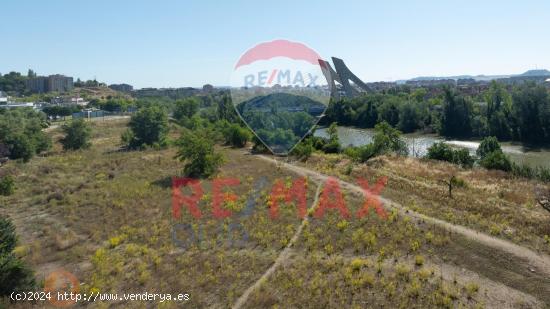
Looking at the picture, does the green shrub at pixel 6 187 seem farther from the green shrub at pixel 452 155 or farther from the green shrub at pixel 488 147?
the green shrub at pixel 488 147

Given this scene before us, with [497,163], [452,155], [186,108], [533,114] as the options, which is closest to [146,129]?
[186,108]

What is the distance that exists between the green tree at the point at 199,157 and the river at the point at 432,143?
1705 centimetres

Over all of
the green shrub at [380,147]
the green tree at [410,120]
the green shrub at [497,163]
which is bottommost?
the green shrub at [497,163]

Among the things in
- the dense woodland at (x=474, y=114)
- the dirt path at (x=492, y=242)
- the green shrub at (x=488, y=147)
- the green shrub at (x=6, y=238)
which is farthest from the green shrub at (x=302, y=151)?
the dense woodland at (x=474, y=114)

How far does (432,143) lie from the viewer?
41312mm

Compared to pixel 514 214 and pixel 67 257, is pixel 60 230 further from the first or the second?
pixel 514 214

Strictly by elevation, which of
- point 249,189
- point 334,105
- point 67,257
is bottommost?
point 67,257

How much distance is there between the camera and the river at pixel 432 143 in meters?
32.9

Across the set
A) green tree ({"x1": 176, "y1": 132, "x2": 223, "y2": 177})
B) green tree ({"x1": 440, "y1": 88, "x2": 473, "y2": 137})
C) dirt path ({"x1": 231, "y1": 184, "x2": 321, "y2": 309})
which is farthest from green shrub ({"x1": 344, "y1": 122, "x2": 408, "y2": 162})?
green tree ({"x1": 440, "y1": 88, "x2": 473, "y2": 137})

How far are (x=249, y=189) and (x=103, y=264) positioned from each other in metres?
8.13

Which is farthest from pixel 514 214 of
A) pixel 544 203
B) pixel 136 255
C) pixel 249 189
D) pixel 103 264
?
pixel 103 264

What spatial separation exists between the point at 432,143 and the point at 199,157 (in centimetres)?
2924

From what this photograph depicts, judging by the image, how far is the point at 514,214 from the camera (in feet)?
42.8

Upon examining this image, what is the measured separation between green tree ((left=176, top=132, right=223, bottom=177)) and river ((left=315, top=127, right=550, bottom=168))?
17.1 metres
